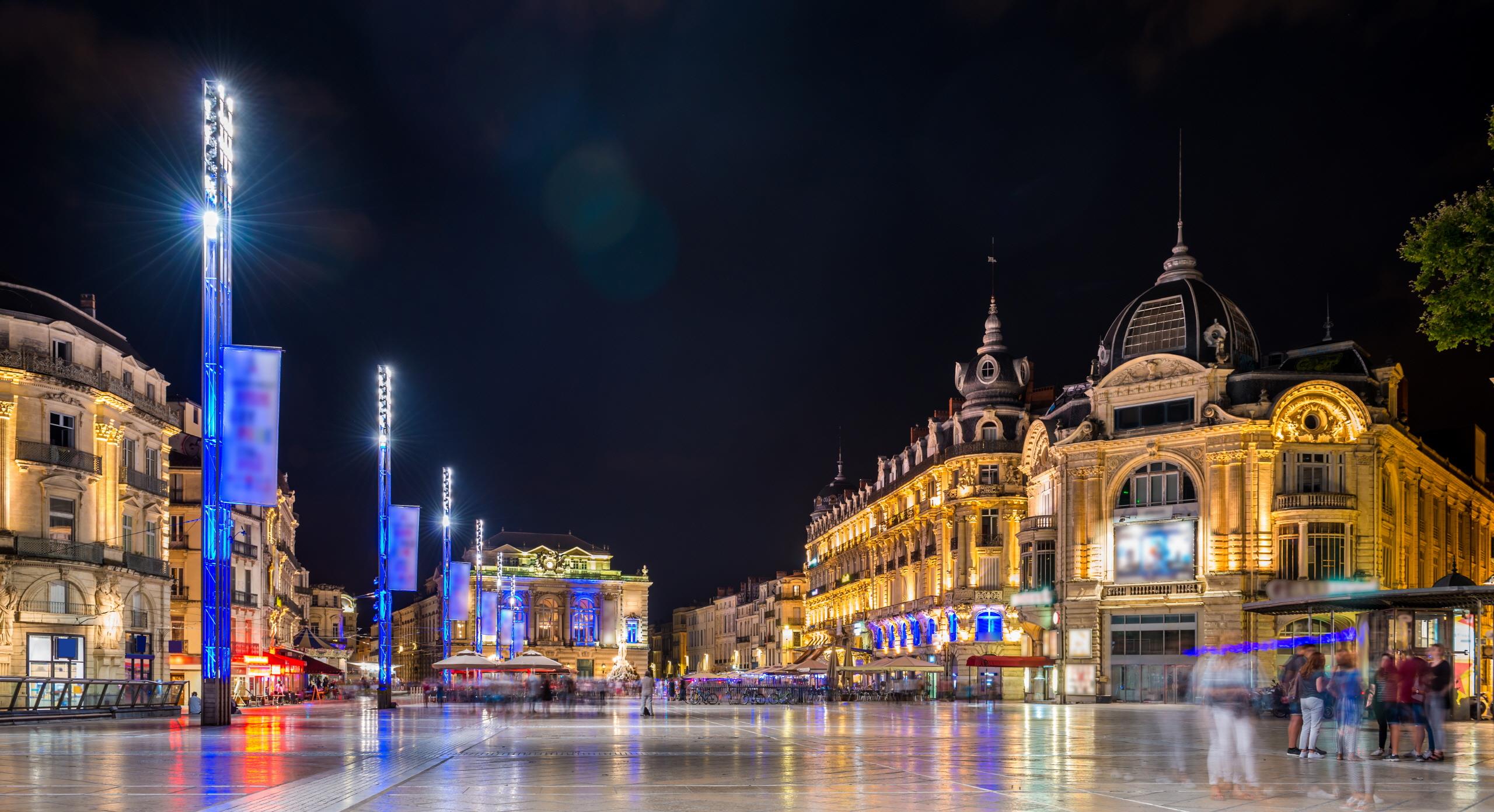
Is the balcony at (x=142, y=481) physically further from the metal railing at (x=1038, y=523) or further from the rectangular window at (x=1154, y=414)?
the rectangular window at (x=1154, y=414)

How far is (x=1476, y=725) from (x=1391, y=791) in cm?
2676

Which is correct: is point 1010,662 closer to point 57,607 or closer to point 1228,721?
point 57,607

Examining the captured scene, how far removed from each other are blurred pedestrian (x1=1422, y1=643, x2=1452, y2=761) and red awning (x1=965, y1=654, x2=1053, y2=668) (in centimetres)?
5051

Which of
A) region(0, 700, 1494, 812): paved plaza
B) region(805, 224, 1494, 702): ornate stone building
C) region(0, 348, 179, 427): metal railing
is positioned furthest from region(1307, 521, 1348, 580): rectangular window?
region(0, 348, 179, 427): metal railing

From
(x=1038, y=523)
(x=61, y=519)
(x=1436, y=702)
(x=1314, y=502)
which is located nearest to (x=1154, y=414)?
(x=1314, y=502)

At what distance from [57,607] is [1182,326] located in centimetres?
5048

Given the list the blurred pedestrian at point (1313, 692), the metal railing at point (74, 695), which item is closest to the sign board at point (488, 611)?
the metal railing at point (74, 695)

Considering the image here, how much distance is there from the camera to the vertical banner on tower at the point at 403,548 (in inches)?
2085

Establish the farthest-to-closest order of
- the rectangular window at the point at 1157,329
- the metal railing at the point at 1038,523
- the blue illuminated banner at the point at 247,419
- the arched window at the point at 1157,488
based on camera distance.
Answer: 1. the metal railing at the point at 1038,523
2. the rectangular window at the point at 1157,329
3. the arched window at the point at 1157,488
4. the blue illuminated banner at the point at 247,419

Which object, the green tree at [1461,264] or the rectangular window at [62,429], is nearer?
the green tree at [1461,264]

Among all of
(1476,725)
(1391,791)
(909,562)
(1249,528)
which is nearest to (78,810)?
(1391,791)

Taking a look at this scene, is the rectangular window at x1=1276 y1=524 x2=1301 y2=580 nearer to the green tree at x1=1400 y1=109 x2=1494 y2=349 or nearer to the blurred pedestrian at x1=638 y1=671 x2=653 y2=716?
the blurred pedestrian at x1=638 y1=671 x2=653 y2=716

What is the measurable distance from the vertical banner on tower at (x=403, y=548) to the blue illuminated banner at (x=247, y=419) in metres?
19.7

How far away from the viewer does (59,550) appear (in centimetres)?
5300
